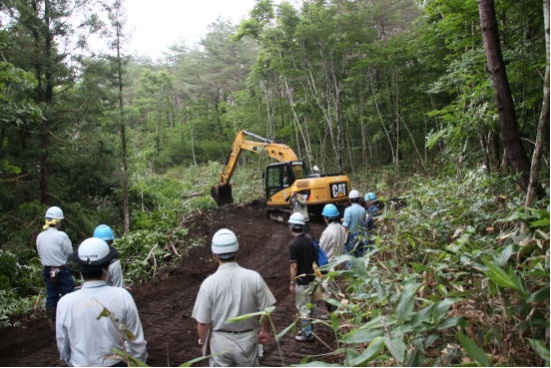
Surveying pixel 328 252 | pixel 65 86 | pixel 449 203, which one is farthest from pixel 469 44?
pixel 65 86

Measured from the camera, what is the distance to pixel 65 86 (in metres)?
10.6

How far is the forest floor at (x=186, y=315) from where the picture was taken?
4.83m

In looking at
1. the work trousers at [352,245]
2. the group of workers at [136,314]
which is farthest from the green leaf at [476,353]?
the work trousers at [352,245]

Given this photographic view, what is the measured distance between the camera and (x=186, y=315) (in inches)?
253

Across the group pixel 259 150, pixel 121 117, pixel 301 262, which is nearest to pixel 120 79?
pixel 121 117

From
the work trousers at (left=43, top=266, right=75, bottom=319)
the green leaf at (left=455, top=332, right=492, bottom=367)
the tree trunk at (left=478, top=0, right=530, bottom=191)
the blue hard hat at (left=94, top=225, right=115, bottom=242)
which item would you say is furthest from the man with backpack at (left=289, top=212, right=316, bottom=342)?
the work trousers at (left=43, top=266, right=75, bottom=319)

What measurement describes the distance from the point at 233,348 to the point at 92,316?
3.18 feet

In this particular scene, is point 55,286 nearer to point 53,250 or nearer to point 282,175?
point 53,250

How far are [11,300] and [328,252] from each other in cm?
556

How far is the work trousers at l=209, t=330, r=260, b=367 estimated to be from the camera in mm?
2889

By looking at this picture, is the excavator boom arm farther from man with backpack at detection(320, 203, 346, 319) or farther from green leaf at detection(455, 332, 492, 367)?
green leaf at detection(455, 332, 492, 367)

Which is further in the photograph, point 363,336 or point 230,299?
point 230,299

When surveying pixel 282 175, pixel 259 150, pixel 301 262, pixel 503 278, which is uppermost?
pixel 259 150

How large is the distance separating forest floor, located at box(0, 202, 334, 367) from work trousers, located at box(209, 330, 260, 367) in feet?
0.84
